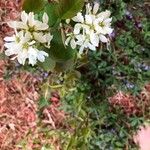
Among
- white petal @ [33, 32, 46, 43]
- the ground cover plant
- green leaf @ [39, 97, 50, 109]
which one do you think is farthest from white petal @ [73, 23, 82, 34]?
green leaf @ [39, 97, 50, 109]

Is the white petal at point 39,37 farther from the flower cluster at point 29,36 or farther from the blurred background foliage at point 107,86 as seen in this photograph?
the blurred background foliage at point 107,86

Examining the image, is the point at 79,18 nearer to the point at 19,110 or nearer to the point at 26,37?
the point at 26,37

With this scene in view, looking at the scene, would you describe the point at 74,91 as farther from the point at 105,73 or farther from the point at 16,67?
the point at 16,67

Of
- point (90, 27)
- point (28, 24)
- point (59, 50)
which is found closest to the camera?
point (28, 24)

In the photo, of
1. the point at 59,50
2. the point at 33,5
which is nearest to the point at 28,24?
the point at 33,5

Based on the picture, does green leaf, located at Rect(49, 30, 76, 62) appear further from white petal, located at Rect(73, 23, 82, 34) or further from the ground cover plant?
the ground cover plant

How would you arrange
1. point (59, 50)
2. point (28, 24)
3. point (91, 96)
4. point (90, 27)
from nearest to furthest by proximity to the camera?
point (28, 24) < point (90, 27) < point (59, 50) < point (91, 96)
